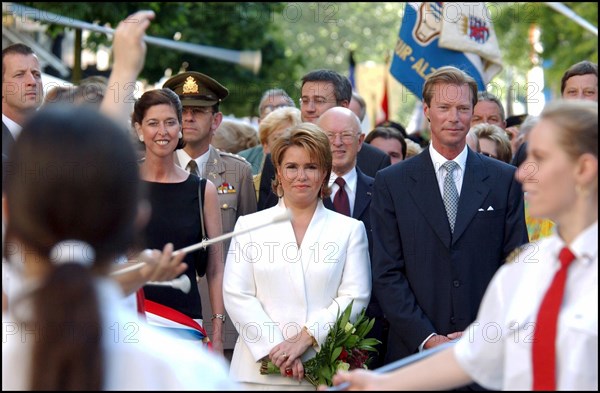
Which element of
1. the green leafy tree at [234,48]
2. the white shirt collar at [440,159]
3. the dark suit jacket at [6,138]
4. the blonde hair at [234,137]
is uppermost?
the green leafy tree at [234,48]

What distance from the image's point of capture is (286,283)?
21.0 feet

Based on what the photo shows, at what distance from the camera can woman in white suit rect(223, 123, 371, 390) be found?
20.5 ft

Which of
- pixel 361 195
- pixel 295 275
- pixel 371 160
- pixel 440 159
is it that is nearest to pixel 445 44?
pixel 371 160

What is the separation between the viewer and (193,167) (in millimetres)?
7789

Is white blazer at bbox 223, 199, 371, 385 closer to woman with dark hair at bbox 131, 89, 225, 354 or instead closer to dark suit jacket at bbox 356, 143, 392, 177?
woman with dark hair at bbox 131, 89, 225, 354

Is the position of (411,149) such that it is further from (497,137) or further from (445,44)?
(497,137)

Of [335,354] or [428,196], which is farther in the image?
[428,196]

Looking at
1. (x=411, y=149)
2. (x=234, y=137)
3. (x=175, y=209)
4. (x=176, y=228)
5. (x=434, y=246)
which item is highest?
(x=234, y=137)

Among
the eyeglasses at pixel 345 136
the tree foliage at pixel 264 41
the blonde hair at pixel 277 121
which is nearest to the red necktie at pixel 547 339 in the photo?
the eyeglasses at pixel 345 136

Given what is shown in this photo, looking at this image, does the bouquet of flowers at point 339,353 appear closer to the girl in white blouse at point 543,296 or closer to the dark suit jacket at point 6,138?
the dark suit jacket at point 6,138

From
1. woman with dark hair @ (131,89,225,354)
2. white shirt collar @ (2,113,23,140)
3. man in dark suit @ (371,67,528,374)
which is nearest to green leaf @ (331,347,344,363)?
man in dark suit @ (371,67,528,374)

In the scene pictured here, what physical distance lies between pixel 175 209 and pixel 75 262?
372 cm

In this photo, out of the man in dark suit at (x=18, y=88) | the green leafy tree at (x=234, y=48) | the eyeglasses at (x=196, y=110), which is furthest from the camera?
the green leafy tree at (x=234, y=48)

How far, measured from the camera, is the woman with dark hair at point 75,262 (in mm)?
2682
